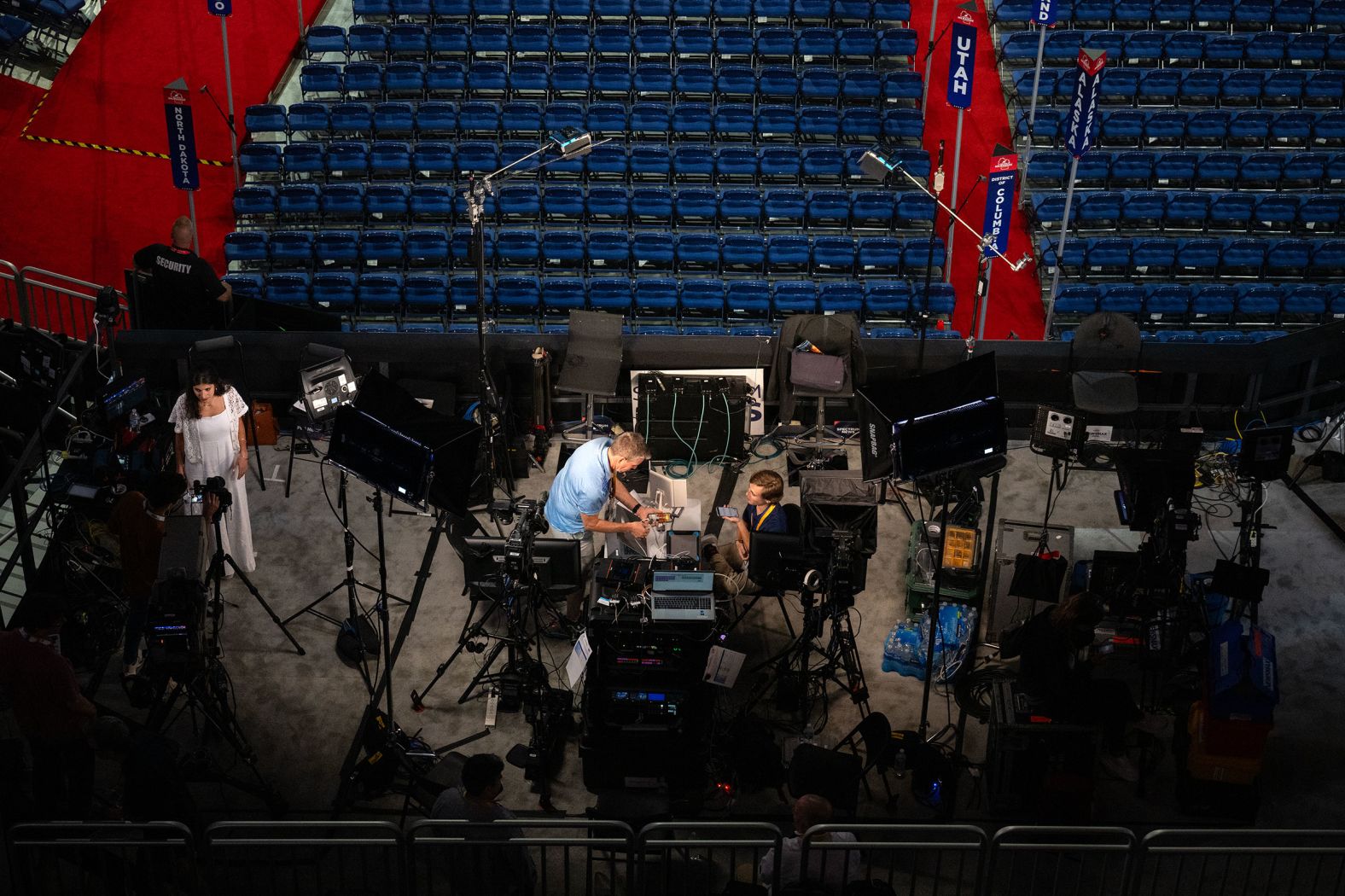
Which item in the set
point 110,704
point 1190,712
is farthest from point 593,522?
point 1190,712

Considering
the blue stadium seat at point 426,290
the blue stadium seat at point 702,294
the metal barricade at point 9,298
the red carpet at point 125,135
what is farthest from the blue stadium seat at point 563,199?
the metal barricade at point 9,298

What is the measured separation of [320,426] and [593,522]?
3.05 meters

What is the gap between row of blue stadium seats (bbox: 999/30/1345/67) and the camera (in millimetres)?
16469

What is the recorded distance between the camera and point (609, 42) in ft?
53.9

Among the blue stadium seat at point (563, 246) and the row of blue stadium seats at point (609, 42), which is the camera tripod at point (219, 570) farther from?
the row of blue stadium seats at point (609, 42)

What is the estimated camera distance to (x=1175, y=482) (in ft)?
31.1

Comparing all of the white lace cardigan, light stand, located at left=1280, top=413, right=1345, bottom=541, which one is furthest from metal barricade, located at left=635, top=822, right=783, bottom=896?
light stand, located at left=1280, top=413, right=1345, bottom=541

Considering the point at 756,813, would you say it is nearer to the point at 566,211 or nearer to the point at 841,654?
the point at 841,654

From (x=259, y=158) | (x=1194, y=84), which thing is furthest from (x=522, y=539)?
(x=1194, y=84)

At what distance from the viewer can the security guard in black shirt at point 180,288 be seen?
11.6 meters

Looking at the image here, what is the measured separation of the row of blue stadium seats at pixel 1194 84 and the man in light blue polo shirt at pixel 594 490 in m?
9.44

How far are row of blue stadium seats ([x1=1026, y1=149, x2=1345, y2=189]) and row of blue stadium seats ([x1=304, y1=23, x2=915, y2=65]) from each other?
2325 millimetres

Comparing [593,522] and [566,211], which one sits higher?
[566,211]

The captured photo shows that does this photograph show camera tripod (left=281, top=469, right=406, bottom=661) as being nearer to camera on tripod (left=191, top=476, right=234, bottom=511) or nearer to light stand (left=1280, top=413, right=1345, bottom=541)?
camera on tripod (left=191, top=476, right=234, bottom=511)
